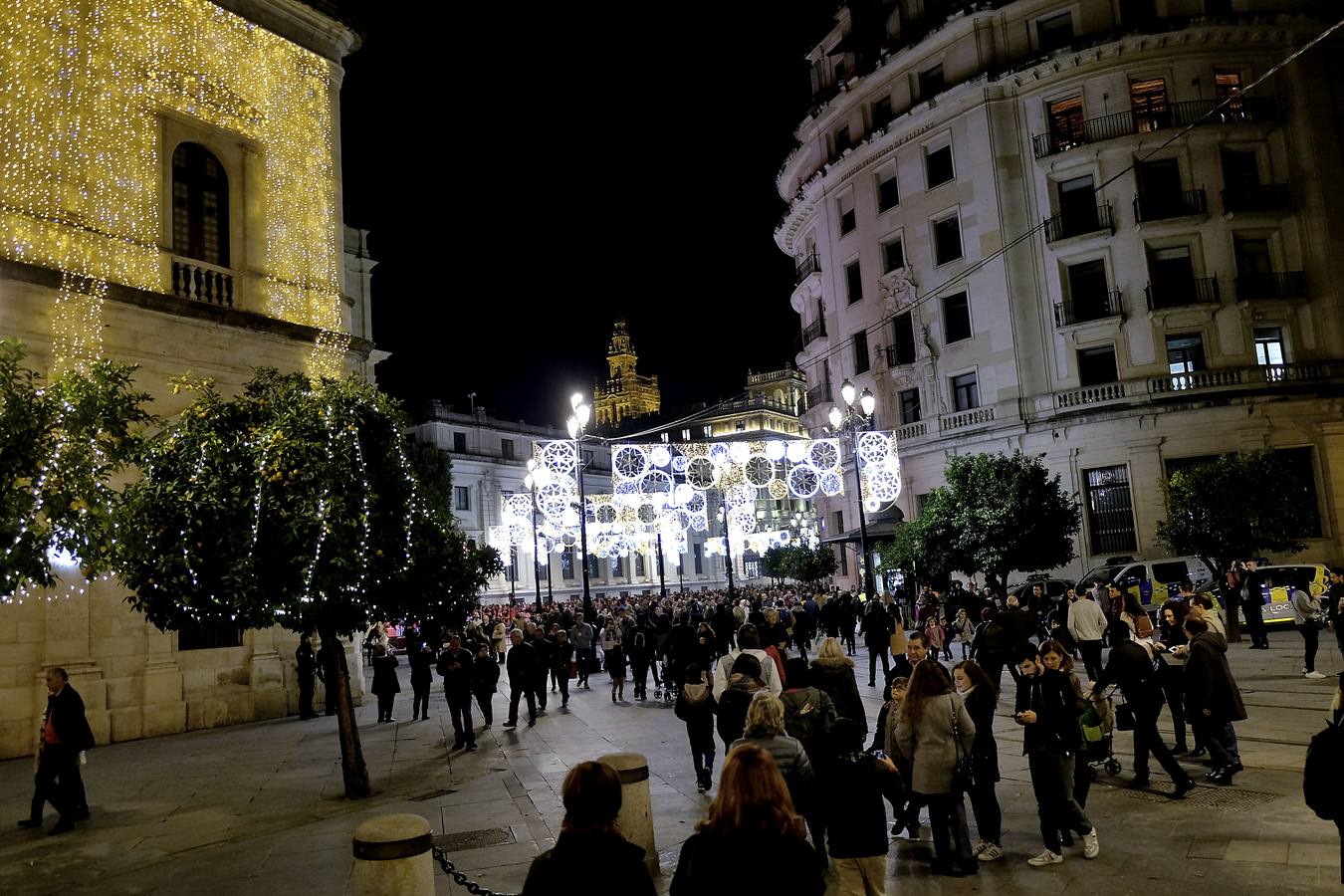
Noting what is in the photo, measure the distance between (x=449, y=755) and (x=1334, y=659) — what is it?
15.1 m

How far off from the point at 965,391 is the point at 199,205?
24672 mm

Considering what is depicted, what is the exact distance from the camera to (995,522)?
23.2 metres

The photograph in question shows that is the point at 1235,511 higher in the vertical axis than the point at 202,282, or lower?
lower

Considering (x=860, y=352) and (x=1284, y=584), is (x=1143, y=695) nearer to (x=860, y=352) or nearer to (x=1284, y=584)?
(x=1284, y=584)

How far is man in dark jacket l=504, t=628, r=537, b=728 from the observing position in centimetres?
1473

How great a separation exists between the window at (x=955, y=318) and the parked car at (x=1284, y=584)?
13.5m

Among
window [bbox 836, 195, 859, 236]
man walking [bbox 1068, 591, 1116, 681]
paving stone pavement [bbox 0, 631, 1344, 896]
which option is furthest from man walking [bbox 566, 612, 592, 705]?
window [bbox 836, 195, 859, 236]

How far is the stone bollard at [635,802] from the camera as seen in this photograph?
670cm

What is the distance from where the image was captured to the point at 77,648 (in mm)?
13766

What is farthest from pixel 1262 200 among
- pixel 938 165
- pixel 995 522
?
pixel 995 522

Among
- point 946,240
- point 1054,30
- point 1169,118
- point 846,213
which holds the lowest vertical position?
point 946,240

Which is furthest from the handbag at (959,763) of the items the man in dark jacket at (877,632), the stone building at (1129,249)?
the stone building at (1129,249)

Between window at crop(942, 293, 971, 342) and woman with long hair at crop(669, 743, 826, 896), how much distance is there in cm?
3032

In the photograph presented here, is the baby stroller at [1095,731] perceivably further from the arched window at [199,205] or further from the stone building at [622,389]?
the stone building at [622,389]
